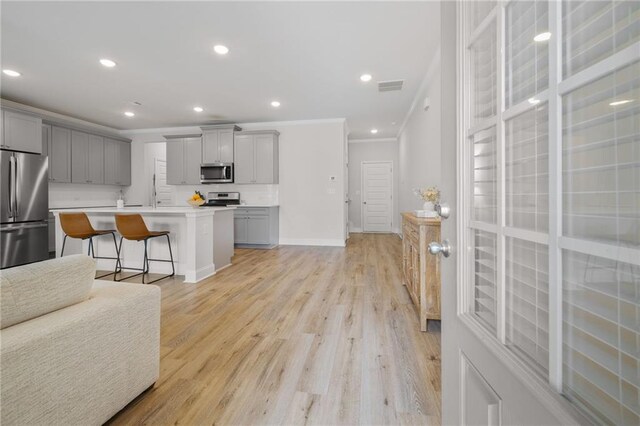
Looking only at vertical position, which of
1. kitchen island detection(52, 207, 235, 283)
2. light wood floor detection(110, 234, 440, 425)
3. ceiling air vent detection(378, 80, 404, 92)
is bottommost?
light wood floor detection(110, 234, 440, 425)

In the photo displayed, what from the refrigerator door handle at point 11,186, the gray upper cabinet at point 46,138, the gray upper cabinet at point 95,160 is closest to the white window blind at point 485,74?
the refrigerator door handle at point 11,186

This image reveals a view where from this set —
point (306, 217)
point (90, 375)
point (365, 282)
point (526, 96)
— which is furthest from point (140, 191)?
point (526, 96)

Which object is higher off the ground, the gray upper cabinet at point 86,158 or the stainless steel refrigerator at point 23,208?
the gray upper cabinet at point 86,158

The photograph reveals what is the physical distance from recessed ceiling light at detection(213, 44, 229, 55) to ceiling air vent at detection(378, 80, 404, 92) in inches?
86.0

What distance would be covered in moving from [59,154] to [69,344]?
6115 millimetres

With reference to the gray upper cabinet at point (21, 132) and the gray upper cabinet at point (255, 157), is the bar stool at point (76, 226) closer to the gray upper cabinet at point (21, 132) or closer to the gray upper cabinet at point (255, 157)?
the gray upper cabinet at point (21, 132)

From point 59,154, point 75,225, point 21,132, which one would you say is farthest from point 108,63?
point 59,154

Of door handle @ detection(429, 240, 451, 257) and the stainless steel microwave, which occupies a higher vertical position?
the stainless steel microwave

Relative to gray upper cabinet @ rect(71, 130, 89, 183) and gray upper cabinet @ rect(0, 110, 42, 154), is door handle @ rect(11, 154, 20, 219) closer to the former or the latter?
gray upper cabinet @ rect(0, 110, 42, 154)

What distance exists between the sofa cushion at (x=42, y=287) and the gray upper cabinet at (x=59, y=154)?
18.7 ft

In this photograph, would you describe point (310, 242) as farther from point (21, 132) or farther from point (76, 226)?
point (21, 132)

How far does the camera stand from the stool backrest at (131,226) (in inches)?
129

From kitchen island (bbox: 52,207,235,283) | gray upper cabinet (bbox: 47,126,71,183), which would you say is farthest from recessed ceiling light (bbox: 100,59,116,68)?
gray upper cabinet (bbox: 47,126,71,183)

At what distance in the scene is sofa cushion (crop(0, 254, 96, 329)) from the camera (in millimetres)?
981
